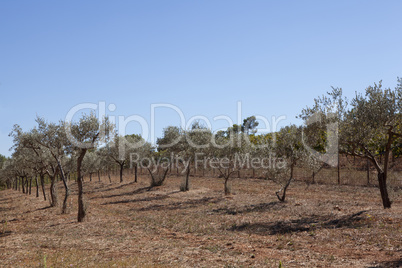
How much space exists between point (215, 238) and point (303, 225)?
17.9ft

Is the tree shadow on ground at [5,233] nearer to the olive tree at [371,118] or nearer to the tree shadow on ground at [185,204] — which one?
the tree shadow on ground at [185,204]

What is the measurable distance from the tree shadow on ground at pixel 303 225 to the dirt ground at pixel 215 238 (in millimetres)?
50

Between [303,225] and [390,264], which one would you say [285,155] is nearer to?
[303,225]

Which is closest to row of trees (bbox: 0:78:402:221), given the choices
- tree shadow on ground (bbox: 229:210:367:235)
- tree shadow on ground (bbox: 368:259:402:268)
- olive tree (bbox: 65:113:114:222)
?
olive tree (bbox: 65:113:114:222)

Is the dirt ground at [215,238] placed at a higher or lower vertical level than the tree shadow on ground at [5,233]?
higher

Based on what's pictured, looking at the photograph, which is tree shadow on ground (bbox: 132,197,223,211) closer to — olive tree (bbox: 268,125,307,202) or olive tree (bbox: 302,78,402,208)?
olive tree (bbox: 268,125,307,202)

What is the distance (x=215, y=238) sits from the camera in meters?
15.0

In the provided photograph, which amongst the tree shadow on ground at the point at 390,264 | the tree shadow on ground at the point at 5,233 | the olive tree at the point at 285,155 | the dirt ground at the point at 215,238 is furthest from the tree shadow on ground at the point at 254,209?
the tree shadow on ground at the point at 5,233

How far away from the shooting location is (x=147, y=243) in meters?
14.2

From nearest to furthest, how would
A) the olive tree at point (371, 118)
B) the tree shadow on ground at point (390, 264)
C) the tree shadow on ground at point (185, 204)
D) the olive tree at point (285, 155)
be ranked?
the tree shadow on ground at point (390, 264) → the olive tree at point (371, 118) → the olive tree at point (285, 155) → the tree shadow on ground at point (185, 204)

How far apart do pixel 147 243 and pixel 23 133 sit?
16.9 m

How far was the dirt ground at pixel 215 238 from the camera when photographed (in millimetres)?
10992

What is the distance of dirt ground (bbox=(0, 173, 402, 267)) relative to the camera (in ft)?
36.1

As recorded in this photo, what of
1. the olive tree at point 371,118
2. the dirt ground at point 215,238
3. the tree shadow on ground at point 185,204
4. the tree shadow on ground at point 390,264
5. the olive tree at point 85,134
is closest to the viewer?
the tree shadow on ground at point 390,264
